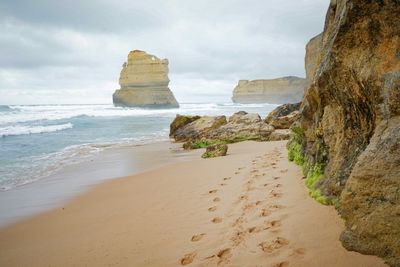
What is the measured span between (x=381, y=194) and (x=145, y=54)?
64588 millimetres

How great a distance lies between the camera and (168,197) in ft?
16.4

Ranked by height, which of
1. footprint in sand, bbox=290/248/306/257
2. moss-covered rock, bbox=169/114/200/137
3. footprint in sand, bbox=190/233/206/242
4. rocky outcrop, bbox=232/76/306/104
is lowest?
footprint in sand, bbox=190/233/206/242

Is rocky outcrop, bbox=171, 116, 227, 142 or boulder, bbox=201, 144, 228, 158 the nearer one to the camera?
boulder, bbox=201, 144, 228, 158

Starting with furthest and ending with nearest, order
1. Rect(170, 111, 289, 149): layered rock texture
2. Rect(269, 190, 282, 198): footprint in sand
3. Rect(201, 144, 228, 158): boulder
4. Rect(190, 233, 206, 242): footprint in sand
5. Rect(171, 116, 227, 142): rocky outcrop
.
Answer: Rect(171, 116, 227, 142): rocky outcrop → Rect(170, 111, 289, 149): layered rock texture → Rect(201, 144, 228, 158): boulder → Rect(269, 190, 282, 198): footprint in sand → Rect(190, 233, 206, 242): footprint in sand

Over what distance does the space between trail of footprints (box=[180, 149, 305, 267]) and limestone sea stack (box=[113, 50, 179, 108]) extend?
6020cm

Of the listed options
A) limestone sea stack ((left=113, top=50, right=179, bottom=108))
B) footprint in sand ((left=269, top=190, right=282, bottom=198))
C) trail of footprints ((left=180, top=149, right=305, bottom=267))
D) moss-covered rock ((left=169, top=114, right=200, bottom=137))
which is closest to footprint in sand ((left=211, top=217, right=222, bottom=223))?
trail of footprints ((left=180, top=149, right=305, bottom=267))

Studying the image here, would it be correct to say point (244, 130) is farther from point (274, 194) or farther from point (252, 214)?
point (252, 214)

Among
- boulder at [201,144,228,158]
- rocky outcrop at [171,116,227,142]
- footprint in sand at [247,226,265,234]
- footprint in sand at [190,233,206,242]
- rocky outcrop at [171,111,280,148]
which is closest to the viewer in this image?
footprint in sand at [247,226,265,234]

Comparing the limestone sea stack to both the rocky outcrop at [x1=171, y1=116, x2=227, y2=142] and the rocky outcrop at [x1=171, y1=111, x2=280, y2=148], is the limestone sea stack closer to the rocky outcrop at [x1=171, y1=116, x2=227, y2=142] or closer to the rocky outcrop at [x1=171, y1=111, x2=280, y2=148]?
the rocky outcrop at [x1=171, y1=111, x2=280, y2=148]

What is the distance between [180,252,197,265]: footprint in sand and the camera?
9.09 ft

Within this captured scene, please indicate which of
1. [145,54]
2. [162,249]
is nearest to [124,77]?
[145,54]

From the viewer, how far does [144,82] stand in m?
63.6

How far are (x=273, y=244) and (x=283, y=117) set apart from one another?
44.2ft

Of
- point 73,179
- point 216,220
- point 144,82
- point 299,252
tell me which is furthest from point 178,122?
point 144,82
